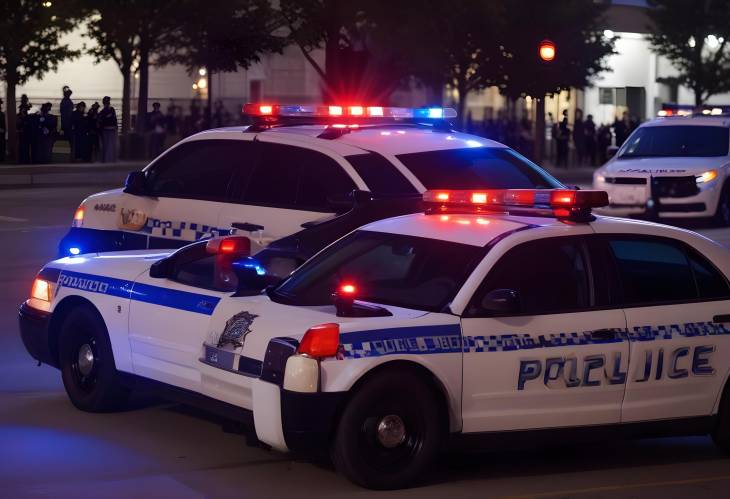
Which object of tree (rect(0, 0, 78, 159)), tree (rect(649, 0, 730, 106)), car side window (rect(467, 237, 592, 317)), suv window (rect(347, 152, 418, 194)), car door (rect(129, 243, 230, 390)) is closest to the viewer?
car side window (rect(467, 237, 592, 317))

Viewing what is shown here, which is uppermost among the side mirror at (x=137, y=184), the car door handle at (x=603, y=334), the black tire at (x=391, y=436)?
the side mirror at (x=137, y=184)

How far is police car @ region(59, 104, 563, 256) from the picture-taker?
1044cm

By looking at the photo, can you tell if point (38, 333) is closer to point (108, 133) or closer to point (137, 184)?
point (137, 184)

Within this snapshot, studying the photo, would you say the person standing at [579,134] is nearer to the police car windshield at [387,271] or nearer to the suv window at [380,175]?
the suv window at [380,175]

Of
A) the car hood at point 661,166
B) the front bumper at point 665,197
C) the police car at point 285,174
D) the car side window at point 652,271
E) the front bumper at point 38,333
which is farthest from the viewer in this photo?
the car hood at point 661,166

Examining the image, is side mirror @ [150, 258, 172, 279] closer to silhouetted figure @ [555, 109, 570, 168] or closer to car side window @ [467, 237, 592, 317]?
car side window @ [467, 237, 592, 317]

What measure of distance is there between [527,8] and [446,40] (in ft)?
8.26

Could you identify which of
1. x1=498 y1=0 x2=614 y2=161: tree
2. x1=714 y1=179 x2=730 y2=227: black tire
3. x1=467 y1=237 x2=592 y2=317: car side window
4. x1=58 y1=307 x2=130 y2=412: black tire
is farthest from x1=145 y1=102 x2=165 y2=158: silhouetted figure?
x1=467 y1=237 x2=592 y2=317: car side window

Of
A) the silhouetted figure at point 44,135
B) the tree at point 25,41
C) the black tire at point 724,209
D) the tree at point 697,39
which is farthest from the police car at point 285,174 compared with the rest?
the tree at point 697,39

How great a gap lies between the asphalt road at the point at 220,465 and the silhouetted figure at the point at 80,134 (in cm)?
2930

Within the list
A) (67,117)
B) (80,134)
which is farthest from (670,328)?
(80,134)

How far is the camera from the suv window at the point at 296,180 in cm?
1038

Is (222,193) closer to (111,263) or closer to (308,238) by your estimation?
(308,238)

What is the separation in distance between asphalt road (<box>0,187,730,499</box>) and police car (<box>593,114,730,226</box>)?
1322cm
